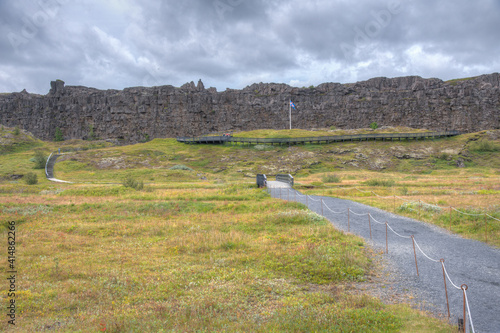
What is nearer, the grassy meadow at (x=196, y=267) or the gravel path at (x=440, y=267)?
the grassy meadow at (x=196, y=267)

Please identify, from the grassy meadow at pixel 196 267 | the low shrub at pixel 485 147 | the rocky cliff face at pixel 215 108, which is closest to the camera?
the grassy meadow at pixel 196 267

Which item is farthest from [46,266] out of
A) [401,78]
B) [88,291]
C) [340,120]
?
[401,78]

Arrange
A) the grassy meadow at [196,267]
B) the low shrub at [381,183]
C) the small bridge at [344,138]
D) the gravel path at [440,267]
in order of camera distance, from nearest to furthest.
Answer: the grassy meadow at [196,267] → the gravel path at [440,267] → the low shrub at [381,183] → the small bridge at [344,138]

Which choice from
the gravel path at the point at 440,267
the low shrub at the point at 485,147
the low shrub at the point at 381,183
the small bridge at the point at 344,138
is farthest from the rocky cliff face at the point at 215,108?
the gravel path at the point at 440,267

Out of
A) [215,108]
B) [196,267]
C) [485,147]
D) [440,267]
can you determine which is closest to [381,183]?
[440,267]

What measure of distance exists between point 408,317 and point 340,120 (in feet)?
316

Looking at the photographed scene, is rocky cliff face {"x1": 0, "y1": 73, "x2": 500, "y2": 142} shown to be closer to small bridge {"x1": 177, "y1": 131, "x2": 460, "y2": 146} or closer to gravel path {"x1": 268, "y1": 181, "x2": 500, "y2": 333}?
small bridge {"x1": 177, "y1": 131, "x2": 460, "y2": 146}

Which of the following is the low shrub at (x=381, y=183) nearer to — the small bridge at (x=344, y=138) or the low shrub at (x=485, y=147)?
the small bridge at (x=344, y=138)

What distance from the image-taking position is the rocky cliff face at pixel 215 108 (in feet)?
317

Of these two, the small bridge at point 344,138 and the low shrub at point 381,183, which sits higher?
the small bridge at point 344,138

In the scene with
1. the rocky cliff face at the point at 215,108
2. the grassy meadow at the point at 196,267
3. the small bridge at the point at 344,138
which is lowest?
the grassy meadow at the point at 196,267

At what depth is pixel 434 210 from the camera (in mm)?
20125

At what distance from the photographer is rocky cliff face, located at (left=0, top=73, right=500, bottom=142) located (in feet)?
317

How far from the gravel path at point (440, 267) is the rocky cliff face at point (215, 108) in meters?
84.3
